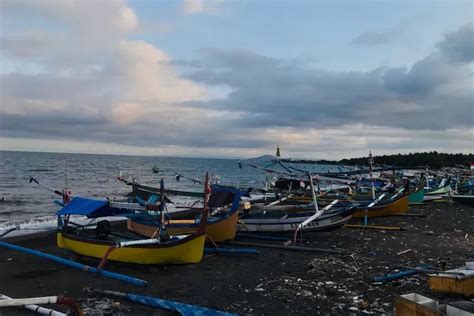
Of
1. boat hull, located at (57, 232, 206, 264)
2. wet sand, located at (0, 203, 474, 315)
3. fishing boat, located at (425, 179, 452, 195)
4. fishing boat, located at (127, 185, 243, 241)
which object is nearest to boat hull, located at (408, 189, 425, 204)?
fishing boat, located at (425, 179, 452, 195)

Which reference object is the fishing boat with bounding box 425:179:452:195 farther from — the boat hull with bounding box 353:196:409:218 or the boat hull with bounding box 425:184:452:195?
the boat hull with bounding box 353:196:409:218

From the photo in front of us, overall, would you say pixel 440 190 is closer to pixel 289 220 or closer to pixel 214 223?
pixel 289 220

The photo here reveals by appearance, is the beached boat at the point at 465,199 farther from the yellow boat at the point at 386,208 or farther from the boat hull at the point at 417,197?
the yellow boat at the point at 386,208

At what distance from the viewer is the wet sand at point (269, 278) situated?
8.04 m

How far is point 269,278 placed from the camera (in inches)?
389

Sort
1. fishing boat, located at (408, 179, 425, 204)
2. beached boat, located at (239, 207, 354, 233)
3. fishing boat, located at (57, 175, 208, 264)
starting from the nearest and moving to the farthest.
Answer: fishing boat, located at (57, 175, 208, 264)
beached boat, located at (239, 207, 354, 233)
fishing boat, located at (408, 179, 425, 204)

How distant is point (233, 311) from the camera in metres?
7.75

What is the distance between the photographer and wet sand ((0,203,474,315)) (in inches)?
316

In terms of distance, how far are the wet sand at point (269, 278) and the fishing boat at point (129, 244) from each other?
29 centimetres

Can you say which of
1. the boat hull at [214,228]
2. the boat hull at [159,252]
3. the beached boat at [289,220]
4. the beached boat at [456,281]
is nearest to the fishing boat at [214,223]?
the boat hull at [214,228]

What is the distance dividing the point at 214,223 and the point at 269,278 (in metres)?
3.69

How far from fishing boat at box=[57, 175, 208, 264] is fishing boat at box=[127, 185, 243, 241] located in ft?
6.19

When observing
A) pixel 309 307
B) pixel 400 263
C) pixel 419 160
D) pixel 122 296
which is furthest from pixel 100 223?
pixel 419 160

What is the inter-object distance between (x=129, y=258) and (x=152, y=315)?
11.5 ft
